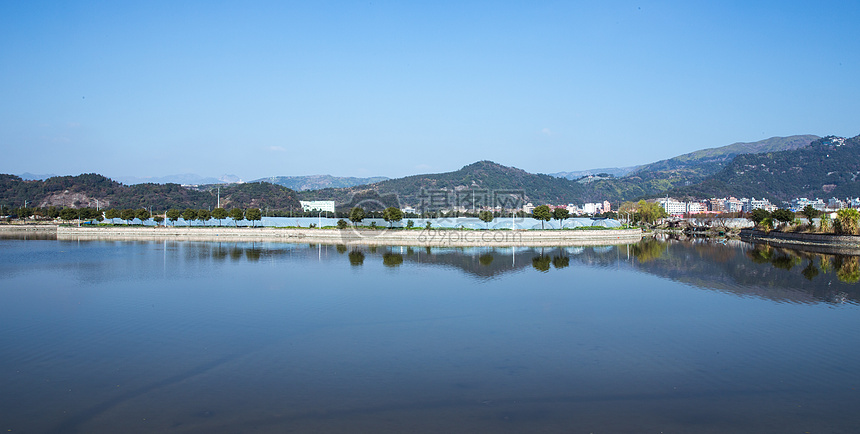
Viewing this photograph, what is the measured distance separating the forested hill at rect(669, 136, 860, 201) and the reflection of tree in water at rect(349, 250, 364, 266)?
11047cm

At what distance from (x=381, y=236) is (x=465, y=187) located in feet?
221

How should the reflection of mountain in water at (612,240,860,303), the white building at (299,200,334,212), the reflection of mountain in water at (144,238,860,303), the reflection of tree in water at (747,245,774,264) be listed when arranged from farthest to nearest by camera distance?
the white building at (299,200,334,212)
the reflection of tree in water at (747,245,774,264)
the reflection of mountain in water at (144,238,860,303)
the reflection of mountain in water at (612,240,860,303)

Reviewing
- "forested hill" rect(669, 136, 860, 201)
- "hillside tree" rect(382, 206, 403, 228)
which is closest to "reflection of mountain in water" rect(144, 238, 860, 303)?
"hillside tree" rect(382, 206, 403, 228)

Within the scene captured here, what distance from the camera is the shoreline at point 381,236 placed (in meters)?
32.4

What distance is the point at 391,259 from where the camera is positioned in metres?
22.5

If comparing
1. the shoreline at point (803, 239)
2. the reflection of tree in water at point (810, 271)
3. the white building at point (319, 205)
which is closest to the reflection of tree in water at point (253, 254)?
the reflection of tree in water at point (810, 271)

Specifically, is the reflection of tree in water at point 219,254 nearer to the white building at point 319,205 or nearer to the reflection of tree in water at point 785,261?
the reflection of tree in water at point 785,261

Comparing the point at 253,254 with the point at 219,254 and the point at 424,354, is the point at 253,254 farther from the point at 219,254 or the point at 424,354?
the point at 424,354

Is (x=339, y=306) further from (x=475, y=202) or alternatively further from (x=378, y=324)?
(x=475, y=202)

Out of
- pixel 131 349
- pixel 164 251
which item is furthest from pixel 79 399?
pixel 164 251

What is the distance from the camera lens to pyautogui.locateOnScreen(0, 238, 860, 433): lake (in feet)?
18.7

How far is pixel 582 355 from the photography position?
316 inches

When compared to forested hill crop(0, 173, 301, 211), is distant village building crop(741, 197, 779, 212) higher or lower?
lower

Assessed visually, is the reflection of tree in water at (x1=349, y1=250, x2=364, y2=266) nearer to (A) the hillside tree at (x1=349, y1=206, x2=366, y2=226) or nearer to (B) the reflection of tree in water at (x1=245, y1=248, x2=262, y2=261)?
(B) the reflection of tree in water at (x1=245, y1=248, x2=262, y2=261)
